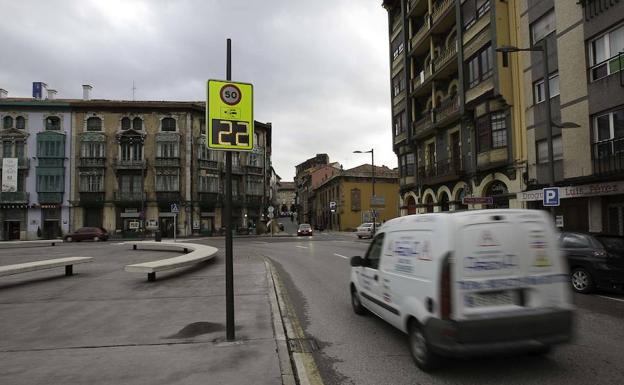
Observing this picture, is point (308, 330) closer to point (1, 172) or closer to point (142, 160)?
point (142, 160)

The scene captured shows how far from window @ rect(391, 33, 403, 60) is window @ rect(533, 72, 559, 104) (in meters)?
16.5

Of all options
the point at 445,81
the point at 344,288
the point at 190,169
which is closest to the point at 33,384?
the point at 344,288

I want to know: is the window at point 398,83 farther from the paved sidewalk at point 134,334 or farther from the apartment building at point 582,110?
the paved sidewalk at point 134,334

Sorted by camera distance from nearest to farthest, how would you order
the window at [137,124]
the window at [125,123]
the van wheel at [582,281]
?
the van wheel at [582,281], the window at [125,123], the window at [137,124]

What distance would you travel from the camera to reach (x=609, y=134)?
16.7 meters

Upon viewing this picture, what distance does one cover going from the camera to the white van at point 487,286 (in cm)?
451

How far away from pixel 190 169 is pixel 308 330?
47.3 meters

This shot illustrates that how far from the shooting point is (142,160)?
166 ft

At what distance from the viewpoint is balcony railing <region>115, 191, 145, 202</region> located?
49906 millimetres

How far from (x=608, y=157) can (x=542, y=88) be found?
5248 millimetres

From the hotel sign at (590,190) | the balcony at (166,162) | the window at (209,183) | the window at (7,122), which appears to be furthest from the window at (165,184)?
the hotel sign at (590,190)

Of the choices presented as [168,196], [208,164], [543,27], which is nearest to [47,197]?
[168,196]

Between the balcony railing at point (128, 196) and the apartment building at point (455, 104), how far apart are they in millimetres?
29922

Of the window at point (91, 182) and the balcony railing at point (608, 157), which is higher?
the window at point (91, 182)
